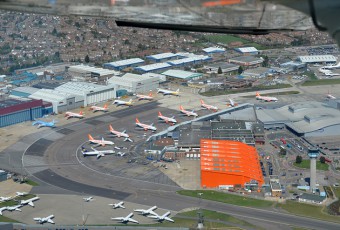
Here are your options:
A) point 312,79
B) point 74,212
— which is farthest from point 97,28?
point 74,212

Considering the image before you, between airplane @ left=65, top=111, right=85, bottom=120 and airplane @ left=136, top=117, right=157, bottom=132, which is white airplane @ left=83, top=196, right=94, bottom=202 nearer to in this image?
airplane @ left=136, top=117, right=157, bottom=132

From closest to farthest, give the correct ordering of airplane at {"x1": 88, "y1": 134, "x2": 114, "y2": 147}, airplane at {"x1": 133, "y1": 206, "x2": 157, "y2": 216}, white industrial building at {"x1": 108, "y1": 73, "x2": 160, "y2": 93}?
airplane at {"x1": 133, "y1": 206, "x2": 157, "y2": 216}
airplane at {"x1": 88, "y1": 134, "x2": 114, "y2": 147}
white industrial building at {"x1": 108, "y1": 73, "x2": 160, "y2": 93}

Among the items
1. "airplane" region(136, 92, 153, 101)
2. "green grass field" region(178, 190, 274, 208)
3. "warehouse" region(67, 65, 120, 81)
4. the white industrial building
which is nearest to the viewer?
"green grass field" region(178, 190, 274, 208)

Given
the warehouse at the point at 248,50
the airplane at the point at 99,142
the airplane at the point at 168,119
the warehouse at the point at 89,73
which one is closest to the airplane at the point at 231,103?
the airplane at the point at 168,119

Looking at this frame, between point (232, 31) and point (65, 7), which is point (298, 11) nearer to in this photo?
point (232, 31)

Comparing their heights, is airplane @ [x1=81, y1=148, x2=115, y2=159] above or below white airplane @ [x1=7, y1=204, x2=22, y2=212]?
above

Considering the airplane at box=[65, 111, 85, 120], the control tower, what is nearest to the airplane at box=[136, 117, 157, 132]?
the airplane at box=[65, 111, 85, 120]

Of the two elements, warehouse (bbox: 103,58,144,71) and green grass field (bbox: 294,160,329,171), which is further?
warehouse (bbox: 103,58,144,71)

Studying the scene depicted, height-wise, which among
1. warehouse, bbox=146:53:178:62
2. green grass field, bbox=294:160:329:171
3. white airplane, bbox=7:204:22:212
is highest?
warehouse, bbox=146:53:178:62

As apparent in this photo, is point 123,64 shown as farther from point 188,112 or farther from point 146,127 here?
point 146,127
